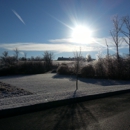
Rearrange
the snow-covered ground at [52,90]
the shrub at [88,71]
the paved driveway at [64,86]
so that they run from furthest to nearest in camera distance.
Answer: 1. the shrub at [88,71]
2. the paved driveway at [64,86]
3. the snow-covered ground at [52,90]

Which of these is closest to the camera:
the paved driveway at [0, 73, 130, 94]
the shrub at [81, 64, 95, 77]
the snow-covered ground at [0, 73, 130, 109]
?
the snow-covered ground at [0, 73, 130, 109]

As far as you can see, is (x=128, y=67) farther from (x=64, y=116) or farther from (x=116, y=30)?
(x=64, y=116)

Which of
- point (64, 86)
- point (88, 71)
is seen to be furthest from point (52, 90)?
point (88, 71)

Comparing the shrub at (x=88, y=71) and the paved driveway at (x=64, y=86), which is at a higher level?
the shrub at (x=88, y=71)

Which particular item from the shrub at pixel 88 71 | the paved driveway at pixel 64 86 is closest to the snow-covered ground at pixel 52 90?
the paved driveway at pixel 64 86

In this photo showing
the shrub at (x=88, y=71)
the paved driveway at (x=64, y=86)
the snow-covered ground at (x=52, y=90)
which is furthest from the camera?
the shrub at (x=88, y=71)

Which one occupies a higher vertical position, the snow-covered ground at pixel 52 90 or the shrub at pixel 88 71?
the shrub at pixel 88 71

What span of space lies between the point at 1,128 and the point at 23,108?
5.65 ft

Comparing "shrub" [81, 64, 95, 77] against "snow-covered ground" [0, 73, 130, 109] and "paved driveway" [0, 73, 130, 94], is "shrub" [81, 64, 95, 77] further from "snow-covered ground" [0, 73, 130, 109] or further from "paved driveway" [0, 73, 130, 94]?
"snow-covered ground" [0, 73, 130, 109]

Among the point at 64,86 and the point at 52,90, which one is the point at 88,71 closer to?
the point at 64,86

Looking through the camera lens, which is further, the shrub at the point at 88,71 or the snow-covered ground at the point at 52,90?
the shrub at the point at 88,71


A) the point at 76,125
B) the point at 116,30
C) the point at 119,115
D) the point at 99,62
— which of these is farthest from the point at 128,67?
the point at 76,125

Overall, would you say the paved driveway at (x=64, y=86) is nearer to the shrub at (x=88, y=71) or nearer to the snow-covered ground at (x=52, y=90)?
the snow-covered ground at (x=52, y=90)

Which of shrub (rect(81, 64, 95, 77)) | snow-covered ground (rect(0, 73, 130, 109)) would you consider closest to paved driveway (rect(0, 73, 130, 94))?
snow-covered ground (rect(0, 73, 130, 109))
